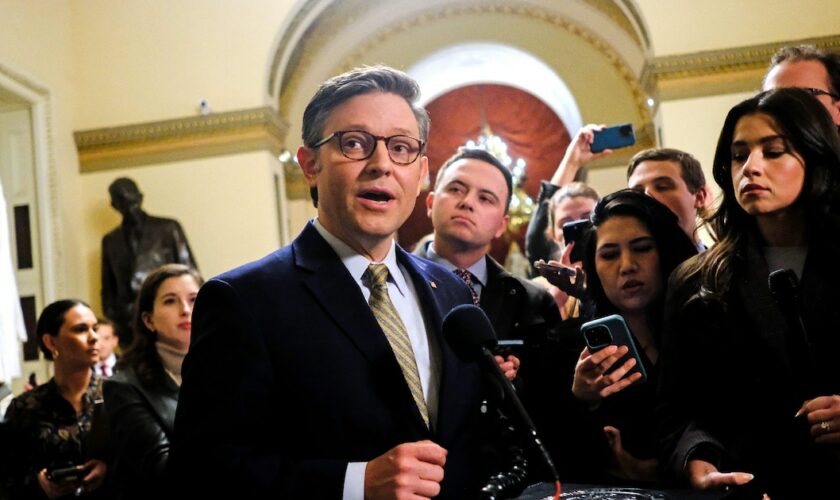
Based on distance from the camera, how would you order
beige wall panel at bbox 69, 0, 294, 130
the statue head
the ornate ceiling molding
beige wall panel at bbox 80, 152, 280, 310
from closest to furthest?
the statue head
beige wall panel at bbox 80, 152, 280, 310
beige wall panel at bbox 69, 0, 294, 130
the ornate ceiling molding

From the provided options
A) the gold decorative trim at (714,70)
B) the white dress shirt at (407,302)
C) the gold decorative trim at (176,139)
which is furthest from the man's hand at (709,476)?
the gold decorative trim at (176,139)

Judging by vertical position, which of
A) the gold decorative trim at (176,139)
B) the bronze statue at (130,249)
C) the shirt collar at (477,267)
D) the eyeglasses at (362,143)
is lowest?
the shirt collar at (477,267)

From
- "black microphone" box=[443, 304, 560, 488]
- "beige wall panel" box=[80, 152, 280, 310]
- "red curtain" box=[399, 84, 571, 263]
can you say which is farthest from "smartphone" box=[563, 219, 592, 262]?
"red curtain" box=[399, 84, 571, 263]

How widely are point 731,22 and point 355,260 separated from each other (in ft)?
25.5

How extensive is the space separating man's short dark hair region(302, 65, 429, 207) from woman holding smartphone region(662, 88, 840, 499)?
823 mm

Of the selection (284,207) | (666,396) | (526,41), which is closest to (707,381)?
(666,396)

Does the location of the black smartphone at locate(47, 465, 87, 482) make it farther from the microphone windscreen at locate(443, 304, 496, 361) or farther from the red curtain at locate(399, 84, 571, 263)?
the red curtain at locate(399, 84, 571, 263)

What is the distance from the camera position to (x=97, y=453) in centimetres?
360

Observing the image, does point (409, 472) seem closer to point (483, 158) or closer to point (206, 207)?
point (483, 158)

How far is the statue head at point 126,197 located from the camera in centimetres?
902

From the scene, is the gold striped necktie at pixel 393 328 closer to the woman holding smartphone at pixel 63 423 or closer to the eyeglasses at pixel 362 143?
the eyeglasses at pixel 362 143

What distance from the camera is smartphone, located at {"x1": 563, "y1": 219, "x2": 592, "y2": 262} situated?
2865 mm

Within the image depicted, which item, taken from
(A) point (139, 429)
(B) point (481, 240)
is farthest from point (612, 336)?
(A) point (139, 429)

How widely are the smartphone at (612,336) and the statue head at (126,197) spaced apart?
7.51 metres
